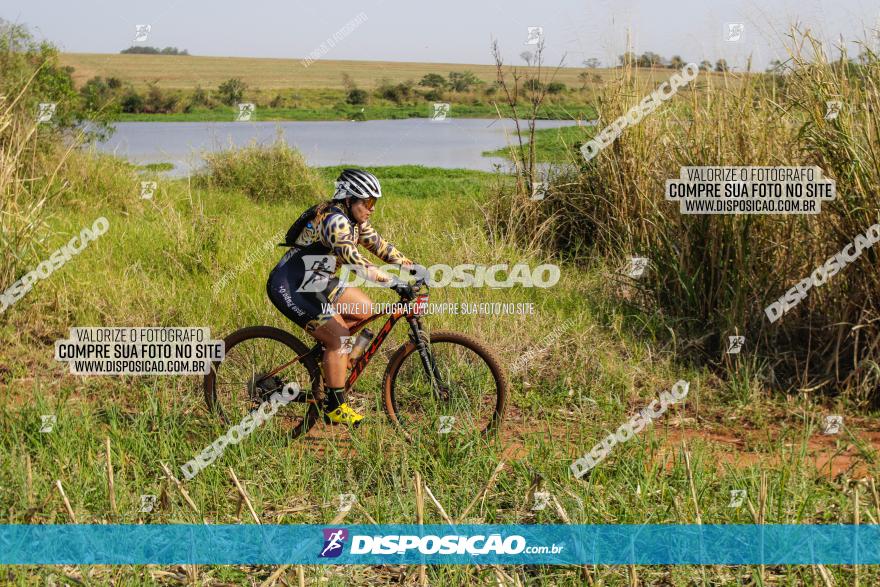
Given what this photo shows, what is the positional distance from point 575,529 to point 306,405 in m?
2.81

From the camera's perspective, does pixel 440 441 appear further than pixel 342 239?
No

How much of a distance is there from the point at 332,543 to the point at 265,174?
37.4ft

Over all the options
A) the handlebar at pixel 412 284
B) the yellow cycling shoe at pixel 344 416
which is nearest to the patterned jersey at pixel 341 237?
the handlebar at pixel 412 284

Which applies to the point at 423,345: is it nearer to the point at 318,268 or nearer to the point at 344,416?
the point at 344,416

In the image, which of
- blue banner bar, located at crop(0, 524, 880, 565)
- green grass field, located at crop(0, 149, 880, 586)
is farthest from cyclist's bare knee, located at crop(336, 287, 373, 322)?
blue banner bar, located at crop(0, 524, 880, 565)

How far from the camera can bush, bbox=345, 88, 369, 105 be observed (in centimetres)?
4321

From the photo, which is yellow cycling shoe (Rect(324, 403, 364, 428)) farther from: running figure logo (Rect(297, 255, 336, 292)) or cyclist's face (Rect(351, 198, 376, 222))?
cyclist's face (Rect(351, 198, 376, 222))

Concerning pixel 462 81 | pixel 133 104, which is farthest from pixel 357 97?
pixel 133 104

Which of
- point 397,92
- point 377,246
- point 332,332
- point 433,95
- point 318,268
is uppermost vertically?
point 433,95

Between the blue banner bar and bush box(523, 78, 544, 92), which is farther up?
bush box(523, 78, 544, 92)

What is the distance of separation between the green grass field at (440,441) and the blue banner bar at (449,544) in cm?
7

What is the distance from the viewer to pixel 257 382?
5.97 m

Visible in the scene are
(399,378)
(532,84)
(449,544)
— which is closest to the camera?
(449,544)

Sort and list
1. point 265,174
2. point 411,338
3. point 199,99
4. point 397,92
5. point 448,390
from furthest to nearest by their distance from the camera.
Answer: point 199,99 < point 397,92 < point 265,174 < point 448,390 < point 411,338
